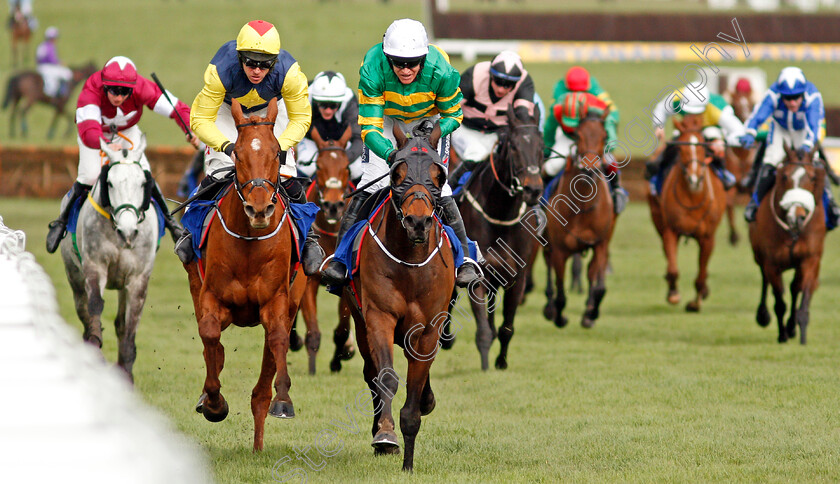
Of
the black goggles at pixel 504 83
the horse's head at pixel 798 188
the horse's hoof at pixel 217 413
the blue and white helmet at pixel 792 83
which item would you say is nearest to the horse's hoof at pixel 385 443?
the horse's hoof at pixel 217 413

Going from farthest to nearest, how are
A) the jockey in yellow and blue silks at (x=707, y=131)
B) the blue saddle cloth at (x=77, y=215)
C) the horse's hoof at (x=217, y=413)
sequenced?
the jockey in yellow and blue silks at (x=707, y=131) < the blue saddle cloth at (x=77, y=215) < the horse's hoof at (x=217, y=413)

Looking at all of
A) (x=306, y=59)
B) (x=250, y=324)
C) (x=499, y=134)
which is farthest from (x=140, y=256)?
(x=306, y=59)

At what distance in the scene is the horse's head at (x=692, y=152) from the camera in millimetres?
13391

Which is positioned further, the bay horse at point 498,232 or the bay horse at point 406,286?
the bay horse at point 498,232

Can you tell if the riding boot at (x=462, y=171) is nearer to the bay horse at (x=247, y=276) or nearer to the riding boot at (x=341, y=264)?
the riding boot at (x=341, y=264)

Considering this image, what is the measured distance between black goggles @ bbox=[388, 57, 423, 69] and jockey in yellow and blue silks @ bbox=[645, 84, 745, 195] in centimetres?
742

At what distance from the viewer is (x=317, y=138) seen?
33.5 ft

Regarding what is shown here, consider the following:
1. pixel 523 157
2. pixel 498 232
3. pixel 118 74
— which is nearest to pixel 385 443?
pixel 523 157

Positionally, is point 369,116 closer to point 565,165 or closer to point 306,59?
point 565,165

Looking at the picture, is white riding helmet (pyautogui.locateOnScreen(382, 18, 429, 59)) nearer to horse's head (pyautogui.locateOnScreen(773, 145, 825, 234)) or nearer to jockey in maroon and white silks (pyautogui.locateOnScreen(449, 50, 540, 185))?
jockey in maroon and white silks (pyautogui.locateOnScreen(449, 50, 540, 185))

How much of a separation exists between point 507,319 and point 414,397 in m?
3.54

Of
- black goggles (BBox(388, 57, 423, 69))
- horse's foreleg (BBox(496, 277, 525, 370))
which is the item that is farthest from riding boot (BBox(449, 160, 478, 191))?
black goggles (BBox(388, 57, 423, 69))

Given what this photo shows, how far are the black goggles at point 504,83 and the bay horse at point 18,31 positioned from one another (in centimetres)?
2780

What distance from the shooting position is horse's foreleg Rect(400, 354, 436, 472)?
20.4ft
